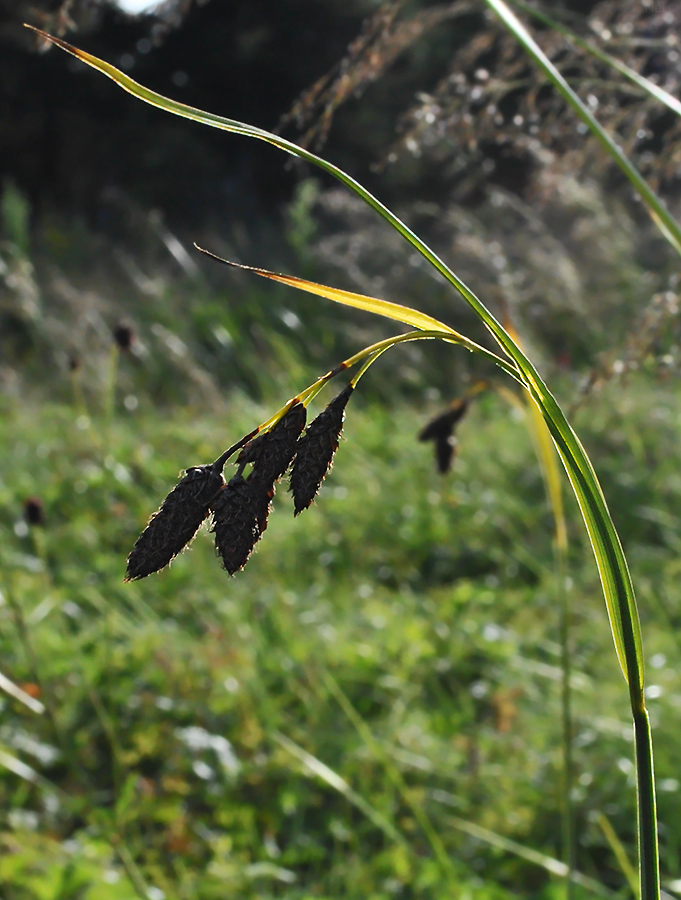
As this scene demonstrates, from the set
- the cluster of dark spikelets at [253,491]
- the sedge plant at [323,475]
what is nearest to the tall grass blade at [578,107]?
the sedge plant at [323,475]

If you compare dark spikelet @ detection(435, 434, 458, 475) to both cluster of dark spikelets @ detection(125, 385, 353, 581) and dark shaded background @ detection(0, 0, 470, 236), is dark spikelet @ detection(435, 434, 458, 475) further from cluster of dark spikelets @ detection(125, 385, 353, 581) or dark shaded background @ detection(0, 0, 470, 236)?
dark shaded background @ detection(0, 0, 470, 236)

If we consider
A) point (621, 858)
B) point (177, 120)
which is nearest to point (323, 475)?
point (621, 858)

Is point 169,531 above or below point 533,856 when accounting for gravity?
below

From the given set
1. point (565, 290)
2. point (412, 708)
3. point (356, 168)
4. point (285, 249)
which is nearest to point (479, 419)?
point (565, 290)

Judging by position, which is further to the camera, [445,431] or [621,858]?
[621,858]

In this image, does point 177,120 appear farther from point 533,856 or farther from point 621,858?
point 621,858

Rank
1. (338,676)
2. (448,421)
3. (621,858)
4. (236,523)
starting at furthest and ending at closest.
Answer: (338,676) → (621,858) → (448,421) → (236,523)

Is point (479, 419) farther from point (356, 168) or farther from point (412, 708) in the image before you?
point (356, 168)

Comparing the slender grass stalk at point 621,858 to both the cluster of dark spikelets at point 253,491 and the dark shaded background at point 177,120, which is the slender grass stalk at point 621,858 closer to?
the cluster of dark spikelets at point 253,491
